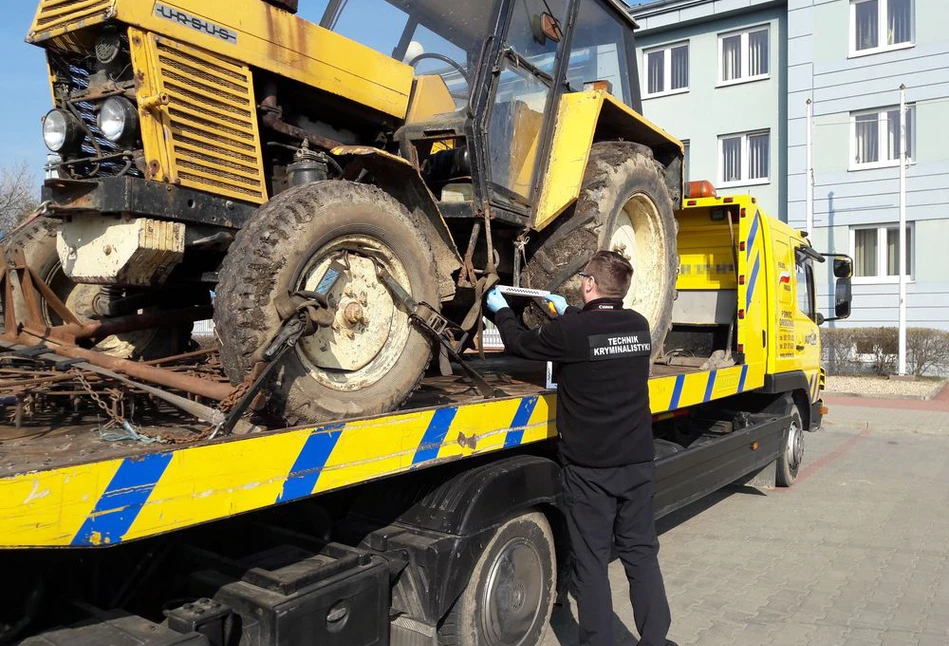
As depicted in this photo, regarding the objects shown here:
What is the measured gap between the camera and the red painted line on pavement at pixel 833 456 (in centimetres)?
861

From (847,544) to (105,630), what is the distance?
17.5 ft

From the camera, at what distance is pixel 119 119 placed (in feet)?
9.79

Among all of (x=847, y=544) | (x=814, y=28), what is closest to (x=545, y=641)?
(x=847, y=544)

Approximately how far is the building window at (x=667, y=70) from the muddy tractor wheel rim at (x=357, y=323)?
20.3 meters

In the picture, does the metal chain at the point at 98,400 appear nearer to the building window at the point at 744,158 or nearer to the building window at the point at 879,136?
the building window at the point at 879,136

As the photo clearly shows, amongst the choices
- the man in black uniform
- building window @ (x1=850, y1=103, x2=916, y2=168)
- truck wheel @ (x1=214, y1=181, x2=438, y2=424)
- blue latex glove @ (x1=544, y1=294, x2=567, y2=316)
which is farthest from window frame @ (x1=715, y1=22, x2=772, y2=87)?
truck wheel @ (x1=214, y1=181, x2=438, y2=424)

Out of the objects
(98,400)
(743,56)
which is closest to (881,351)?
(743,56)

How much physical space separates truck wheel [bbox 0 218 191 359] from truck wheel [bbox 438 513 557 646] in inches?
77.1

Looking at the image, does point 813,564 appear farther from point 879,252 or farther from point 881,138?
point 881,138

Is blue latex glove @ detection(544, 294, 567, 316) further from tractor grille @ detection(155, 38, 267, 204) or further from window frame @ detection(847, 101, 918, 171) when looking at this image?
window frame @ detection(847, 101, 918, 171)

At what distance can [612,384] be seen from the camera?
356cm

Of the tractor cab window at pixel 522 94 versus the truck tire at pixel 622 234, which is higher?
the tractor cab window at pixel 522 94

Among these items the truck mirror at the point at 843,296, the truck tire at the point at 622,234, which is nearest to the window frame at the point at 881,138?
the truck mirror at the point at 843,296

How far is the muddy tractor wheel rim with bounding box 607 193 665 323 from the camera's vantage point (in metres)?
5.48
